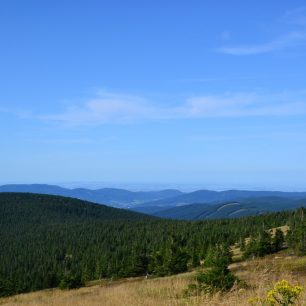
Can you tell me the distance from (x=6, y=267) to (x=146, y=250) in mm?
54066

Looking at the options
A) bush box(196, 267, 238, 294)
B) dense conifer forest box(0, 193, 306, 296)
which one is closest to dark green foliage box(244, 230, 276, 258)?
dense conifer forest box(0, 193, 306, 296)

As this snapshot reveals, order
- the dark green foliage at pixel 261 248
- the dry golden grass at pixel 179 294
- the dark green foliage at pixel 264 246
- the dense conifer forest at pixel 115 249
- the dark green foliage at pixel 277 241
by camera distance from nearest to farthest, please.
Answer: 1. the dry golden grass at pixel 179 294
2. the dark green foliage at pixel 261 248
3. the dark green foliage at pixel 264 246
4. the dark green foliage at pixel 277 241
5. the dense conifer forest at pixel 115 249

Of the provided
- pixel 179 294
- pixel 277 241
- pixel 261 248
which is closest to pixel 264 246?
pixel 261 248

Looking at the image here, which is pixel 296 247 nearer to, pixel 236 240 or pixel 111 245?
pixel 236 240

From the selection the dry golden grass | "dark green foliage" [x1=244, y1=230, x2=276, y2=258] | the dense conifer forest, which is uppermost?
the dry golden grass

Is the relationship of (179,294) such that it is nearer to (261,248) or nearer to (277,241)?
(261,248)

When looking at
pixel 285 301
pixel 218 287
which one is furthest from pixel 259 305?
pixel 218 287

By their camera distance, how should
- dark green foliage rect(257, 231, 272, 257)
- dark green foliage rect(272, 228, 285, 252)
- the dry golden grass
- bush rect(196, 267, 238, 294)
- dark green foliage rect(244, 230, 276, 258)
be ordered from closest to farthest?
1. the dry golden grass
2. bush rect(196, 267, 238, 294)
3. dark green foliage rect(244, 230, 276, 258)
4. dark green foliage rect(257, 231, 272, 257)
5. dark green foliage rect(272, 228, 285, 252)

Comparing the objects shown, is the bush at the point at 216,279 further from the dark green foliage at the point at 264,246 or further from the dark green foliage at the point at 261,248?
the dark green foliage at the point at 264,246

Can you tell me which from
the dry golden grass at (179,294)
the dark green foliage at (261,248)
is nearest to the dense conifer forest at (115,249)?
the dark green foliage at (261,248)

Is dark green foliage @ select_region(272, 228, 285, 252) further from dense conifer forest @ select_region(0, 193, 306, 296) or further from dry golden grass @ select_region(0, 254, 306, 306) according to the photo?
dry golden grass @ select_region(0, 254, 306, 306)

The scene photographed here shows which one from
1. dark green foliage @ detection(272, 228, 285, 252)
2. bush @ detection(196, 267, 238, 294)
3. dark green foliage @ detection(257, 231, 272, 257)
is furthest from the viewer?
dark green foliage @ detection(272, 228, 285, 252)

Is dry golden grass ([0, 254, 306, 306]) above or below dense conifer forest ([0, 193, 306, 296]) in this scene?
above

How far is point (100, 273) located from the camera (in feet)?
277
